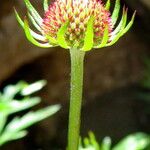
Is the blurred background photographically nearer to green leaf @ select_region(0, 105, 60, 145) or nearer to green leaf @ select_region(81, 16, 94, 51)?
green leaf @ select_region(0, 105, 60, 145)

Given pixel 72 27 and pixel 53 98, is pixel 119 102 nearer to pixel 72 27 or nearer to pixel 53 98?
pixel 53 98

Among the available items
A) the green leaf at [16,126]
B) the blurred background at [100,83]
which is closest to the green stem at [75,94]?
the green leaf at [16,126]

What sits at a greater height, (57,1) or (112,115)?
(57,1)

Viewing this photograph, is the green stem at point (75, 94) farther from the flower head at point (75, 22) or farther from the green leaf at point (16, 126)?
the green leaf at point (16, 126)

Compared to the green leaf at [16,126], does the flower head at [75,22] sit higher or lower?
higher

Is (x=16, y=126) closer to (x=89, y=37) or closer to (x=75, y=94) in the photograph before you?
(x=75, y=94)

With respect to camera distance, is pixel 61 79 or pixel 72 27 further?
pixel 61 79

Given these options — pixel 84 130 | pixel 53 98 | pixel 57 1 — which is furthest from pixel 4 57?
pixel 57 1

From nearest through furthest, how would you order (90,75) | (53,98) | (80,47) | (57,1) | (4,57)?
(80,47), (57,1), (4,57), (53,98), (90,75)
